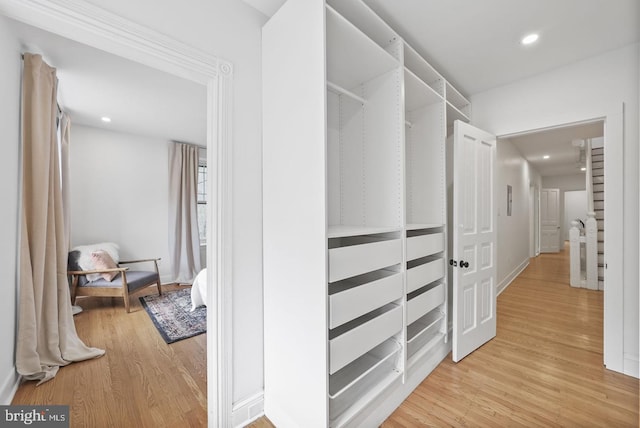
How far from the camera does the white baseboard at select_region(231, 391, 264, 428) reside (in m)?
1.58

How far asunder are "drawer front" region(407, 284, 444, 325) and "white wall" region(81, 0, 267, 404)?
1052 millimetres

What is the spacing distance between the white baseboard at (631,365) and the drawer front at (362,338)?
1959mm

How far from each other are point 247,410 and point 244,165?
1499 mm

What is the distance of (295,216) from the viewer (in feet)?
4.77

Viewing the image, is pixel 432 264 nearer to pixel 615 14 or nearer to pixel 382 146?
pixel 382 146

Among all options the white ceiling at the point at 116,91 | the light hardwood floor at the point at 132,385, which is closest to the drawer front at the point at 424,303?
the light hardwood floor at the point at 132,385

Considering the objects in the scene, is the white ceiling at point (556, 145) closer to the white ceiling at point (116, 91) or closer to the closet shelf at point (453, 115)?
the closet shelf at point (453, 115)

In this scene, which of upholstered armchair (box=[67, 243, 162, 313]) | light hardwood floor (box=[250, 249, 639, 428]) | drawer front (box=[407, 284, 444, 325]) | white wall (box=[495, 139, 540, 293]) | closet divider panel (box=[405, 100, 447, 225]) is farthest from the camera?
white wall (box=[495, 139, 540, 293])

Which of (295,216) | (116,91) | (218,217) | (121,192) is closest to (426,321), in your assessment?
(295,216)

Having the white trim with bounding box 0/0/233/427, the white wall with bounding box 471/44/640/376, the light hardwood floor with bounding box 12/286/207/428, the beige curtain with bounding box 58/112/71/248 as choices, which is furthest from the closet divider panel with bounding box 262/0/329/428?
the beige curtain with bounding box 58/112/71/248

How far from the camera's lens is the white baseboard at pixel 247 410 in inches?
62.2

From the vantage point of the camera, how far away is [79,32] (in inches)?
46.9

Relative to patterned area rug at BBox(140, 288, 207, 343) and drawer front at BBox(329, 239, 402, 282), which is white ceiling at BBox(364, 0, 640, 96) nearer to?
drawer front at BBox(329, 239, 402, 282)

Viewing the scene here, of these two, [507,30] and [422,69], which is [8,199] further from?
[507,30]
